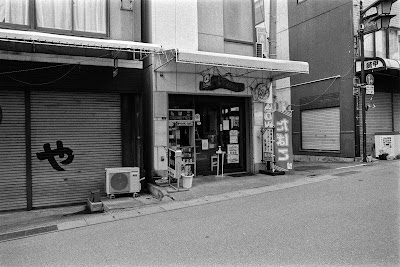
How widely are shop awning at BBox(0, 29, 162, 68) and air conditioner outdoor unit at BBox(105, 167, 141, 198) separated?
3.49m

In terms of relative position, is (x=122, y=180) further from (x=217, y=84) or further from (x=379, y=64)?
(x=379, y=64)

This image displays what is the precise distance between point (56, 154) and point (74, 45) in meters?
3.45

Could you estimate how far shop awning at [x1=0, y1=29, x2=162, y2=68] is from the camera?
7430mm

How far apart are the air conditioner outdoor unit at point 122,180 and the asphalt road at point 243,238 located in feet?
8.65

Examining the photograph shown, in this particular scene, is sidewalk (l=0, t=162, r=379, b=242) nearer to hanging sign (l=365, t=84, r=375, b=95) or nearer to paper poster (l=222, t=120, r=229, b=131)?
paper poster (l=222, t=120, r=229, b=131)

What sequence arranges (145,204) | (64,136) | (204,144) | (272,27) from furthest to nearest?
(272,27) → (204,144) → (64,136) → (145,204)

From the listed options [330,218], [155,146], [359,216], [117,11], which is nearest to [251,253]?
[330,218]

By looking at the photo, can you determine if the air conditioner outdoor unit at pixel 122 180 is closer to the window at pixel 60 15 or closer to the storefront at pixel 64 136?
the storefront at pixel 64 136

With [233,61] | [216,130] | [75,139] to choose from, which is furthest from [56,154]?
[233,61]

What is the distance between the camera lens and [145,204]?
874 centimetres

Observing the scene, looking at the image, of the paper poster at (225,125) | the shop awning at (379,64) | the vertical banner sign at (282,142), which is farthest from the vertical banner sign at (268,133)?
the shop awning at (379,64)

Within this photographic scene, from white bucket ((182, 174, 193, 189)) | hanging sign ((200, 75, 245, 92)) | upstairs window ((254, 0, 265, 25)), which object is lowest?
white bucket ((182, 174, 193, 189))

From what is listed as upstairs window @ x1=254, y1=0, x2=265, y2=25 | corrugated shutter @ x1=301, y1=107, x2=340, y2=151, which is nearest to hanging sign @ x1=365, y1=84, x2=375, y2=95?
corrugated shutter @ x1=301, y1=107, x2=340, y2=151

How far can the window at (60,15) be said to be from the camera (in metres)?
8.93
